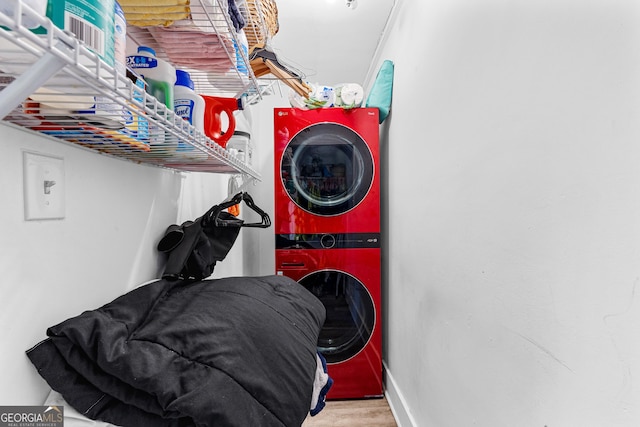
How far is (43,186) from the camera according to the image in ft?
1.75

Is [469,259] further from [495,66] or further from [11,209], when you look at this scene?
[11,209]

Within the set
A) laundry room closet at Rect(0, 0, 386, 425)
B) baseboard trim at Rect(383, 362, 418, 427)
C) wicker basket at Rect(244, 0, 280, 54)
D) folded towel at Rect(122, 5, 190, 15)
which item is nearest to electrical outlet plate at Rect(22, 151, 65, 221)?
laundry room closet at Rect(0, 0, 386, 425)

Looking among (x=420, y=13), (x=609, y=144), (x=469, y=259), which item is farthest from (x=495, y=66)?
(x=420, y=13)

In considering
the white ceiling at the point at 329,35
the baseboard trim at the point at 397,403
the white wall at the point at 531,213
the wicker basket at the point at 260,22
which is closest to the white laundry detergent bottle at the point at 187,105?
the wicker basket at the point at 260,22

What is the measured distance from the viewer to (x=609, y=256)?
1.56 ft

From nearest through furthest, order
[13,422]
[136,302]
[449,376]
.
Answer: [13,422] → [136,302] → [449,376]

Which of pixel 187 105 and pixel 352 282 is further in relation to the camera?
pixel 352 282

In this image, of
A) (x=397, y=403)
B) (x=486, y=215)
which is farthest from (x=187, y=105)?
(x=397, y=403)

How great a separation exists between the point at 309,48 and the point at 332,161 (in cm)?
76

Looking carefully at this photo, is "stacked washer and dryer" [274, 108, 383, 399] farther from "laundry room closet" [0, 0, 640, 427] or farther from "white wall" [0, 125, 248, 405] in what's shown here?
"white wall" [0, 125, 248, 405]

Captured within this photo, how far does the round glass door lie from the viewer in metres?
1.80

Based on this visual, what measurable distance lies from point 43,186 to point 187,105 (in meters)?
0.32

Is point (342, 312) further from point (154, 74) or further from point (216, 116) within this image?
point (154, 74)

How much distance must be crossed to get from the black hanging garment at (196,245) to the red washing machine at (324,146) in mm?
725
